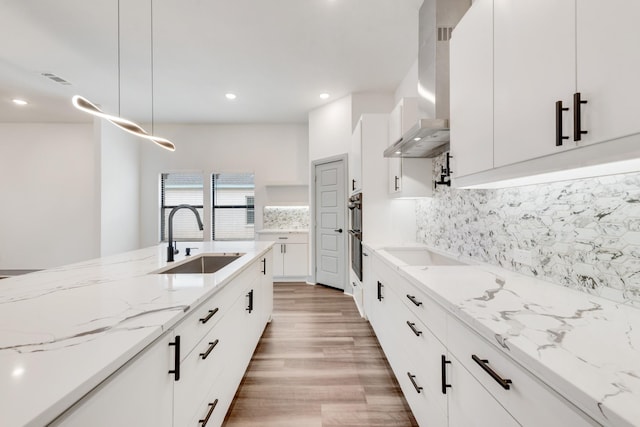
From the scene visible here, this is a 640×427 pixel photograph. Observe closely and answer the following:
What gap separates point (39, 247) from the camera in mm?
5527

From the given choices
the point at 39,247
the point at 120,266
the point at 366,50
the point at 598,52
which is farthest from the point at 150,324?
the point at 39,247

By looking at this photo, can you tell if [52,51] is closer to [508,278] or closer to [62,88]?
[62,88]

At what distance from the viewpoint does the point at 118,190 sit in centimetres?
518

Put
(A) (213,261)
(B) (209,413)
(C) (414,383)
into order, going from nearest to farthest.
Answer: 1. (B) (209,413)
2. (C) (414,383)
3. (A) (213,261)

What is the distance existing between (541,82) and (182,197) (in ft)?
20.3

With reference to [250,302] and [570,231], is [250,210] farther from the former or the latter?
[570,231]

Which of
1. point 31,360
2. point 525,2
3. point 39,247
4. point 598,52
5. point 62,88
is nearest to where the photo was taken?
point 31,360

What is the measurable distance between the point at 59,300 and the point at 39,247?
644 centimetres

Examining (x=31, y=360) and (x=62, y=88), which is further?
(x=62, y=88)

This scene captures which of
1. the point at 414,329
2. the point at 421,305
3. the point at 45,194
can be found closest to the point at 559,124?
the point at 421,305

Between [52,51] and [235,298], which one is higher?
[52,51]

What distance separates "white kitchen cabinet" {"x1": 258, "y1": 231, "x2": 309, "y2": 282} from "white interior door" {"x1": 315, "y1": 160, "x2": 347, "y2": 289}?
0.34 m

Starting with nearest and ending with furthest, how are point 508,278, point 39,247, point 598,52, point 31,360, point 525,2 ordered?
point 31,360
point 598,52
point 525,2
point 508,278
point 39,247

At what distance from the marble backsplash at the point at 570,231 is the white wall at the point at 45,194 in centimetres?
667
